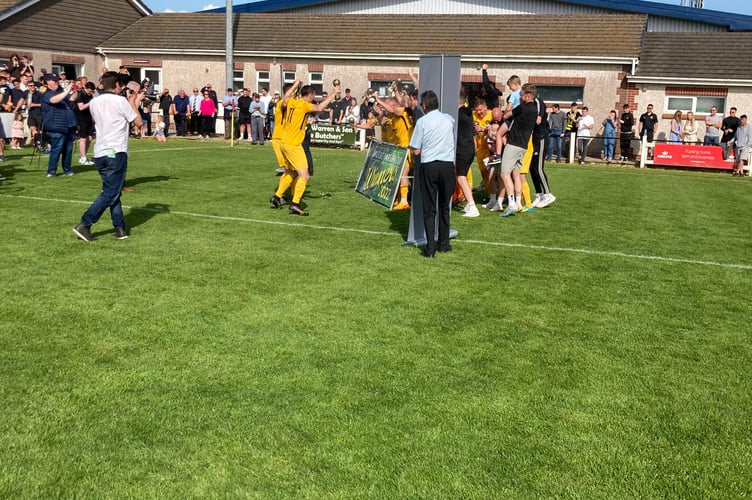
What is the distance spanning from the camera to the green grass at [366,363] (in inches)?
148

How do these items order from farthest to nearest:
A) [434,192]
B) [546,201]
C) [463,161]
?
1. [546,201]
2. [463,161]
3. [434,192]

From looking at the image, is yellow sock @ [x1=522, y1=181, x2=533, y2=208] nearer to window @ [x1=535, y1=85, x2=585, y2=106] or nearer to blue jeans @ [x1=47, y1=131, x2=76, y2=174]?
blue jeans @ [x1=47, y1=131, x2=76, y2=174]

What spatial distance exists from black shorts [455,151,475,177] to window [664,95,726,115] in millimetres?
18757

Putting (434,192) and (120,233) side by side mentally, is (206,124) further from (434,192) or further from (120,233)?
(434,192)

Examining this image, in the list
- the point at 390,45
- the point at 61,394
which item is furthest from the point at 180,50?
the point at 61,394

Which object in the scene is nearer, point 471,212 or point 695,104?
point 471,212

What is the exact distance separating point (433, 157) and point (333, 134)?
18.4 metres

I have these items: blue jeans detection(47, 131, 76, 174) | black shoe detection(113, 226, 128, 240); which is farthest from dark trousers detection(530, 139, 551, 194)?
blue jeans detection(47, 131, 76, 174)

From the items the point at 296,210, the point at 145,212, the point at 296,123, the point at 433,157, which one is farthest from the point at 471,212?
the point at 145,212

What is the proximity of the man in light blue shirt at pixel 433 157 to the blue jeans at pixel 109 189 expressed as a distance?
11.9ft

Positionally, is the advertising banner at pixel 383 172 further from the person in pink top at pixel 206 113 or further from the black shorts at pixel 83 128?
the person in pink top at pixel 206 113

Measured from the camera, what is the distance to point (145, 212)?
11.0 meters

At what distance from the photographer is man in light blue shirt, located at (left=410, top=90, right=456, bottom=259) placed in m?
8.59

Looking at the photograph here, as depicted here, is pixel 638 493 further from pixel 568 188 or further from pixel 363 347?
pixel 568 188
